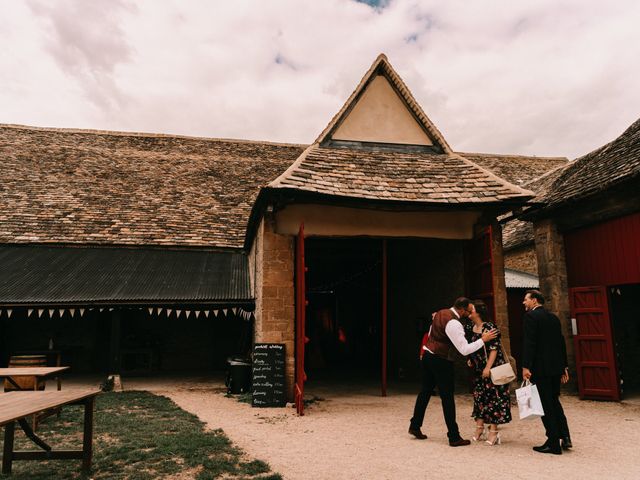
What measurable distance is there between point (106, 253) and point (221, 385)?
5.00 meters

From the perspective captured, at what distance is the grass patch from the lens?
14.0 feet

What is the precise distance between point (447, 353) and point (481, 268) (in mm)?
3799

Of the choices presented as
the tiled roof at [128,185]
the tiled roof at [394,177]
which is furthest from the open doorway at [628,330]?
the tiled roof at [128,185]

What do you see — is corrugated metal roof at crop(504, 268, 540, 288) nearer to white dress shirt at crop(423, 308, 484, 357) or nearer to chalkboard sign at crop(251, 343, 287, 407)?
chalkboard sign at crop(251, 343, 287, 407)

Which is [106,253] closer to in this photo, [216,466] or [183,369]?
[183,369]

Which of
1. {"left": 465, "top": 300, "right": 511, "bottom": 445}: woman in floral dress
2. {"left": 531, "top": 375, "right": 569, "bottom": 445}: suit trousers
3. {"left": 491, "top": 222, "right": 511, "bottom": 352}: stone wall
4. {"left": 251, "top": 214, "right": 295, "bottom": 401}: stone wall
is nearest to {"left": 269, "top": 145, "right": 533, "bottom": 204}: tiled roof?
{"left": 491, "top": 222, "right": 511, "bottom": 352}: stone wall

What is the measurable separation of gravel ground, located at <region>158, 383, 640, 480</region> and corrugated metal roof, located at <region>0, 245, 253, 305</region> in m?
3.03

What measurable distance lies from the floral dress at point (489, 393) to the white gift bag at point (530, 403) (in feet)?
1.13

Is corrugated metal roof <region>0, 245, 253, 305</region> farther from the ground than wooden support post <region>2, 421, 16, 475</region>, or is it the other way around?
corrugated metal roof <region>0, 245, 253, 305</region>

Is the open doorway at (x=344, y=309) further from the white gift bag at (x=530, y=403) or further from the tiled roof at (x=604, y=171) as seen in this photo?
the white gift bag at (x=530, y=403)

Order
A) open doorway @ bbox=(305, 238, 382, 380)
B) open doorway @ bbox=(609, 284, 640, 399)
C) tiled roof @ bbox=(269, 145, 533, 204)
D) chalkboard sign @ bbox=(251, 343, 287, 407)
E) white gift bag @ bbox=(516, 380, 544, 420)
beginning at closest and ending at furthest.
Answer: white gift bag @ bbox=(516, 380, 544, 420)
chalkboard sign @ bbox=(251, 343, 287, 407)
tiled roof @ bbox=(269, 145, 533, 204)
open doorway @ bbox=(609, 284, 640, 399)
open doorway @ bbox=(305, 238, 382, 380)

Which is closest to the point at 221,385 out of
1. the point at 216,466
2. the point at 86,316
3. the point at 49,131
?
the point at 86,316

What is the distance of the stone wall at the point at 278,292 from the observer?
8.19 m

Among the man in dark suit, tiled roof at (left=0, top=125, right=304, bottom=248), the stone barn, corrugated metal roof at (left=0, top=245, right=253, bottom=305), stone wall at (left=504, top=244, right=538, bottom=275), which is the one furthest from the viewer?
tiled roof at (left=0, top=125, right=304, bottom=248)
